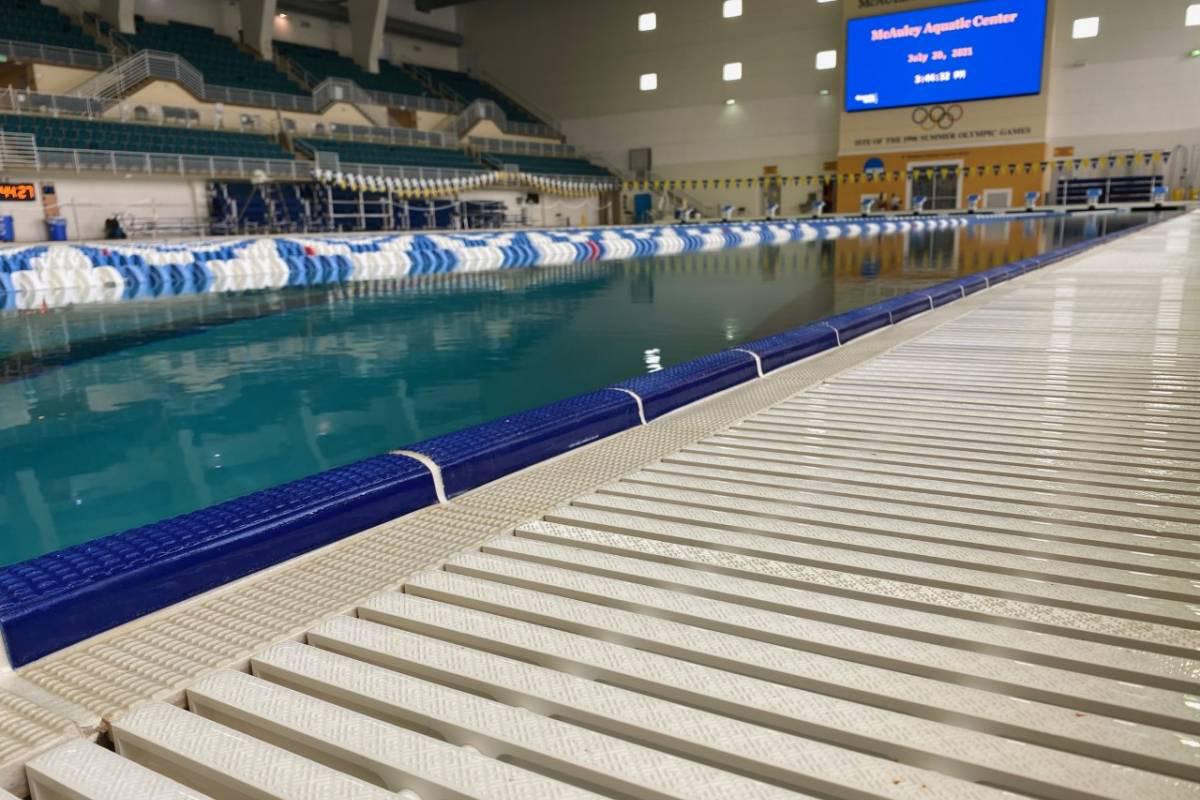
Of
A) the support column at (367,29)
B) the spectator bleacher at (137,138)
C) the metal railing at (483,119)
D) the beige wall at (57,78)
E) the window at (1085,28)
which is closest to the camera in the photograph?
the spectator bleacher at (137,138)

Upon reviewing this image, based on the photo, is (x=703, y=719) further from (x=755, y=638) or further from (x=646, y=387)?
(x=646, y=387)

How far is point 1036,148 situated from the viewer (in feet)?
85.4

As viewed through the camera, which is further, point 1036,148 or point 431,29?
point 431,29

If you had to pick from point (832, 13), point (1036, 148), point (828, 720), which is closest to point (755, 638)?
point (828, 720)

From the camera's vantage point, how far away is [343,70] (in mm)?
29359

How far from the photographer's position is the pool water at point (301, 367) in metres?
3.17

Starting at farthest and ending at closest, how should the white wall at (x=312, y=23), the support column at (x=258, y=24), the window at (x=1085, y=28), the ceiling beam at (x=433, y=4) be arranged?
the ceiling beam at (x=433, y=4) < the support column at (x=258, y=24) < the white wall at (x=312, y=23) < the window at (x=1085, y=28)

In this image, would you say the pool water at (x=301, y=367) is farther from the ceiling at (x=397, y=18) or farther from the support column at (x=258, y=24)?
the ceiling at (x=397, y=18)

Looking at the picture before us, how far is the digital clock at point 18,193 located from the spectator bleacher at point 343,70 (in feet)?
41.9

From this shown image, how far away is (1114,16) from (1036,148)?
4.19 m

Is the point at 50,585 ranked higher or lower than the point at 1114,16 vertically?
lower

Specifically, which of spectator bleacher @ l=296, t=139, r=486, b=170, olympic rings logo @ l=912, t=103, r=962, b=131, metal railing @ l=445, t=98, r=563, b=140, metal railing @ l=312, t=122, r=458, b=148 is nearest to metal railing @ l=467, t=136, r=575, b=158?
metal railing @ l=445, t=98, r=563, b=140

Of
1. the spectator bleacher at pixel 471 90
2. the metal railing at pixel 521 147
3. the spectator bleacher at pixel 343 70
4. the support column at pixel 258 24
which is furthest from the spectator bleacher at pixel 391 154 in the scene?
the spectator bleacher at pixel 471 90

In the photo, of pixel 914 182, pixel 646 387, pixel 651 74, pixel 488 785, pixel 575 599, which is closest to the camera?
pixel 488 785
